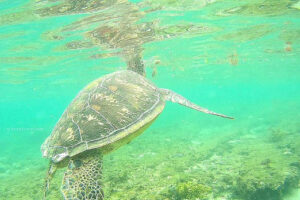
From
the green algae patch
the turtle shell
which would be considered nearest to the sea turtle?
the turtle shell

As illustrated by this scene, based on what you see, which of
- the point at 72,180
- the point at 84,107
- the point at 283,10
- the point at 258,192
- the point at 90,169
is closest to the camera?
the point at 72,180

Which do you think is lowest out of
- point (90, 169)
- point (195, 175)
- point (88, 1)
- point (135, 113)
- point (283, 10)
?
point (195, 175)

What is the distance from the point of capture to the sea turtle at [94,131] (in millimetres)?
3785

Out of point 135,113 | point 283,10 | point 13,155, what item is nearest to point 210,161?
point 135,113

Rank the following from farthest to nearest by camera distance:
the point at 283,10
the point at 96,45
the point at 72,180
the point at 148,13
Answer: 1. the point at 96,45
2. the point at 283,10
3. the point at 148,13
4. the point at 72,180

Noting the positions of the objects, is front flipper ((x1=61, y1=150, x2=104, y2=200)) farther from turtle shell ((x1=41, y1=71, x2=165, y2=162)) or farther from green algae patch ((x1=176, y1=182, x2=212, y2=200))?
green algae patch ((x1=176, y1=182, x2=212, y2=200))

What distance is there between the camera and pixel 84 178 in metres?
3.80

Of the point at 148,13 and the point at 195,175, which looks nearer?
the point at 195,175

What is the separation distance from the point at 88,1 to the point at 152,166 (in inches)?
301

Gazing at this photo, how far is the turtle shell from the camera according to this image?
161 inches

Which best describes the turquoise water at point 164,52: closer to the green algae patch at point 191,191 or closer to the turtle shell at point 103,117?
the green algae patch at point 191,191

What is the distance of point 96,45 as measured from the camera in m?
16.2

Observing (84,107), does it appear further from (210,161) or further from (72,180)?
(210,161)

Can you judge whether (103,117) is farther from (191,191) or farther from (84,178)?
(191,191)
